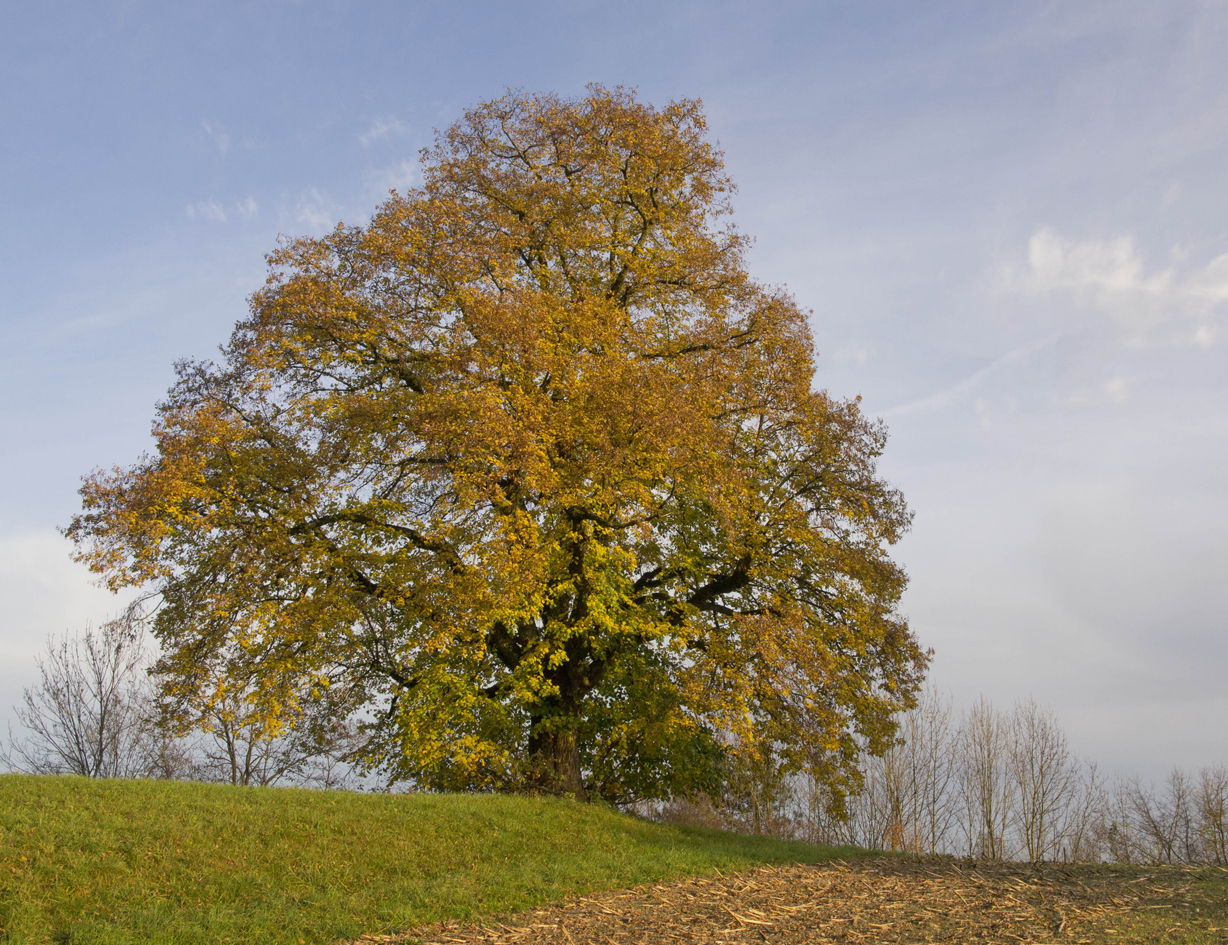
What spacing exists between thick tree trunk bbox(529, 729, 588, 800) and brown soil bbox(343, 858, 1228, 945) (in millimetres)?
4875

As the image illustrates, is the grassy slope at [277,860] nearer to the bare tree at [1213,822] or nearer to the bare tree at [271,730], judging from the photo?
the bare tree at [271,730]

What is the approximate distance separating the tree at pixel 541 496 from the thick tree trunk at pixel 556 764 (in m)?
0.05

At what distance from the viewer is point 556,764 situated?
16766 mm

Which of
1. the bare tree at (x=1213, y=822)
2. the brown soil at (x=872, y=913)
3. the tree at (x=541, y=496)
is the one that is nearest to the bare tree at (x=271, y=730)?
the tree at (x=541, y=496)

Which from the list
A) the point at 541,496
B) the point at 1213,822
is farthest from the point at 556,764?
the point at 1213,822

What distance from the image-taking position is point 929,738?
23.9 metres

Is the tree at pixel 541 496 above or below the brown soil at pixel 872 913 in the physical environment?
above

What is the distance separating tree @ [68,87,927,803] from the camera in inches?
555

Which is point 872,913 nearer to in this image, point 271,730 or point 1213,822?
point 271,730

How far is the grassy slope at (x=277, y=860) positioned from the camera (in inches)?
333

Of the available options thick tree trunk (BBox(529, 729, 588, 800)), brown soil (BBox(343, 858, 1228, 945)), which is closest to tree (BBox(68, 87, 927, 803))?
thick tree trunk (BBox(529, 729, 588, 800))

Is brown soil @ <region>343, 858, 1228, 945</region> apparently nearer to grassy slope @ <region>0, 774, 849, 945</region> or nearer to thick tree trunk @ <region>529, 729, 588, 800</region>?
grassy slope @ <region>0, 774, 849, 945</region>

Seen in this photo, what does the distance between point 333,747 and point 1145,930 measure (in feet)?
53.8

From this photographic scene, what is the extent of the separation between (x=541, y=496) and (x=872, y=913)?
8467 mm
